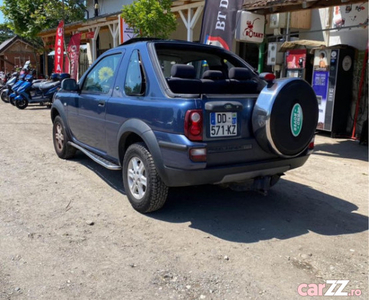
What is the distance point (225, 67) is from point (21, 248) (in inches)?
139

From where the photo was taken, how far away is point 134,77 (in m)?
4.49

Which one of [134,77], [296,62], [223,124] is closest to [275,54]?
[296,62]

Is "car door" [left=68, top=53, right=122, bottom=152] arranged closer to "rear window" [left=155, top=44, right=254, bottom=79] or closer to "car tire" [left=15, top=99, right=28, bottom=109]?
"rear window" [left=155, top=44, right=254, bottom=79]

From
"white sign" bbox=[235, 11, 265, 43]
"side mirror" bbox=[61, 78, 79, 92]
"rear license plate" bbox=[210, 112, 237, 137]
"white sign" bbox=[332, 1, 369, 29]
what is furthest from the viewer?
"white sign" bbox=[332, 1, 369, 29]

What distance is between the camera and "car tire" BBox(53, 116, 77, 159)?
634cm

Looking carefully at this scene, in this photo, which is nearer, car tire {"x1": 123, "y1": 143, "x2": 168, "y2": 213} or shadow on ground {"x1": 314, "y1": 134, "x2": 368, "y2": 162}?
car tire {"x1": 123, "y1": 143, "x2": 168, "y2": 213}

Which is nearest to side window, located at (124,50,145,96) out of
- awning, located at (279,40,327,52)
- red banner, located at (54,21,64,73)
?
awning, located at (279,40,327,52)

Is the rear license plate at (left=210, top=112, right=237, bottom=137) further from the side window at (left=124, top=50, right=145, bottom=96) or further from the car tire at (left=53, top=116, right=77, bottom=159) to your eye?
the car tire at (left=53, top=116, right=77, bottom=159)

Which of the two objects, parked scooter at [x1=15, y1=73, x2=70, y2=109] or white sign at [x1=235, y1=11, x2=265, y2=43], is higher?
white sign at [x1=235, y1=11, x2=265, y2=43]

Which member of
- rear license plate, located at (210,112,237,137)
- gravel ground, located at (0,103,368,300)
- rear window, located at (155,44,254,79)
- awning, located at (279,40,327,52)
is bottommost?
gravel ground, located at (0,103,368,300)

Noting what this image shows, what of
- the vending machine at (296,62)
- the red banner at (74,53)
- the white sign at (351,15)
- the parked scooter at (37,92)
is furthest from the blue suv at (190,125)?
the red banner at (74,53)

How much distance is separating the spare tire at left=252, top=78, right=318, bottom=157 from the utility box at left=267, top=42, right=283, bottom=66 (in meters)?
6.81

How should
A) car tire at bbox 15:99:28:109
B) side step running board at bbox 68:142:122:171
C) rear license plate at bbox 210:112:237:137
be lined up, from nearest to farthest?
1. rear license plate at bbox 210:112:237:137
2. side step running board at bbox 68:142:122:171
3. car tire at bbox 15:99:28:109

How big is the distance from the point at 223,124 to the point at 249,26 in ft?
19.1
